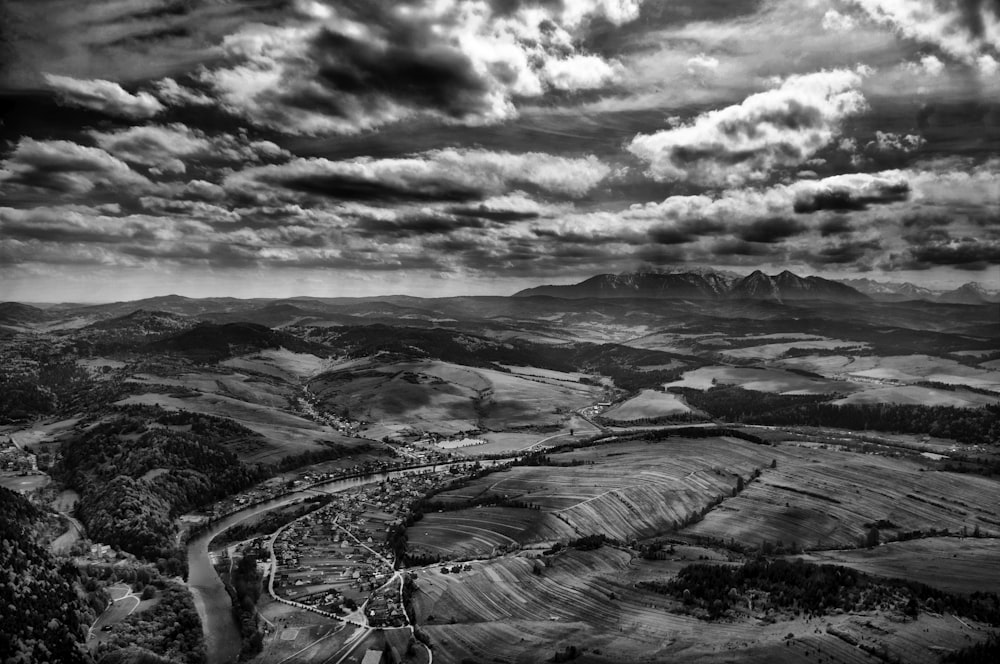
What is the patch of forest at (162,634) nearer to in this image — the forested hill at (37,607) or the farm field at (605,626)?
the forested hill at (37,607)

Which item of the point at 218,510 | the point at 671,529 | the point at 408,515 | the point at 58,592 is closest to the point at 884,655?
the point at 671,529

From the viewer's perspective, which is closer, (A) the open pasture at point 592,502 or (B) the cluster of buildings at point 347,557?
(B) the cluster of buildings at point 347,557

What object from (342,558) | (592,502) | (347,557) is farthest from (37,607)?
(592,502)

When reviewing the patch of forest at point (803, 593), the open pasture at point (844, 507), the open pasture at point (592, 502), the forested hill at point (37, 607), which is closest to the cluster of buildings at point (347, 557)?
the open pasture at point (592, 502)

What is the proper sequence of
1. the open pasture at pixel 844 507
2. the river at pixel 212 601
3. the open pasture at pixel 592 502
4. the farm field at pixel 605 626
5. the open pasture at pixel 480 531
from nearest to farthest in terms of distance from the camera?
1. the farm field at pixel 605 626
2. the river at pixel 212 601
3. the open pasture at pixel 480 531
4. the open pasture at pixel 592 502
5. the open pasture at pixel 844 507

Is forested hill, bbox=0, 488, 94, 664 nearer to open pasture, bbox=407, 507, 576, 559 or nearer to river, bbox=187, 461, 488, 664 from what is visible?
river, bbox=187, 461, 488, 664

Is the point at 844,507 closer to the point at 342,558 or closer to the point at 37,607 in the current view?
the point at 342,558

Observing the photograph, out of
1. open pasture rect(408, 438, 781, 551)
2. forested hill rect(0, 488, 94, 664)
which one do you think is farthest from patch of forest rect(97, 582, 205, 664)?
open pasture rect(408, 438, 781, 551)

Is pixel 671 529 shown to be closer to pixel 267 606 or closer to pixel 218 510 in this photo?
pixel 267 606
